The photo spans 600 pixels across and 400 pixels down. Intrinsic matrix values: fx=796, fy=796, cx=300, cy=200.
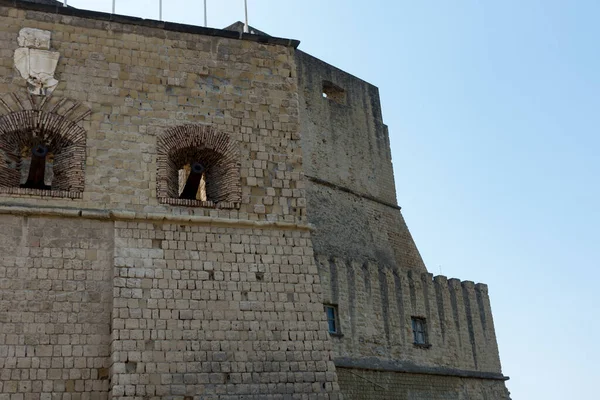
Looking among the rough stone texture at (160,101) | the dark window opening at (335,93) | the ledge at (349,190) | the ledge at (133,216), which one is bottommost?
the ledge at (133,216)

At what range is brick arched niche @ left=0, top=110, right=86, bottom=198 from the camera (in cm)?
821

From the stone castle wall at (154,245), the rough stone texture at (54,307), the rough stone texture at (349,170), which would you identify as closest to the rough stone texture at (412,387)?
the rough stone texture at (349,170)

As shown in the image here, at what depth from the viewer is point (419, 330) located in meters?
17.2

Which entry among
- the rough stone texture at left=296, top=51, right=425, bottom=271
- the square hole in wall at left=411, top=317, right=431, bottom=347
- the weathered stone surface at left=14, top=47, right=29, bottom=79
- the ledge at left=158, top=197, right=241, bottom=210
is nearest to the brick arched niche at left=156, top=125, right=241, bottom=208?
the ledge at left=158, top=197, right=241, bottom=210

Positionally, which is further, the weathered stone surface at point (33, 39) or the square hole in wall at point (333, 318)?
the square hole in wall at point (333, 318)

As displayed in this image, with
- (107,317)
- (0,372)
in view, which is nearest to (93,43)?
(107,317)

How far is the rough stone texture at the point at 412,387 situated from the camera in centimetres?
1470

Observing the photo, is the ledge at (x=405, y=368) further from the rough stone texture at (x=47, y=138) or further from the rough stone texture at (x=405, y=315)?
the rough stone texture at (x=47, y=138)

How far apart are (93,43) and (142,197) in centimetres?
190

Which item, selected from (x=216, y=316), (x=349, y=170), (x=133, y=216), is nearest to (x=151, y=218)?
(x=133, y=216)

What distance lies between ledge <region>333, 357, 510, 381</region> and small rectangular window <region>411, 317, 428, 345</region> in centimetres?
64

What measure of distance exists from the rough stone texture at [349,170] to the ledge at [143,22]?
795 cm

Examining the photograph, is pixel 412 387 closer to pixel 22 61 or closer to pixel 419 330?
pixel 419 330

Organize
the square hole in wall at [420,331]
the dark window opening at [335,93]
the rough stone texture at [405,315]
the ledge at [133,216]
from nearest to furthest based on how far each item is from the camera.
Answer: the ledge at [133,216] < the rough stone texture at [405,315] < the square hole in wall at [420,331] < the dark window opening at [335,93]
